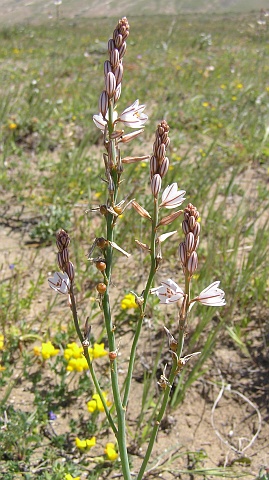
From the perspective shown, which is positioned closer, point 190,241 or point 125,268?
point 190,241

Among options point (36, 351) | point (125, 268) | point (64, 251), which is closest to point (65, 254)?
point (64, 251)

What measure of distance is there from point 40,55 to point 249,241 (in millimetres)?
7995

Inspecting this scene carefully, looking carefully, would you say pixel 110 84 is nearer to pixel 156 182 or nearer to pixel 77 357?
pixel 156 182

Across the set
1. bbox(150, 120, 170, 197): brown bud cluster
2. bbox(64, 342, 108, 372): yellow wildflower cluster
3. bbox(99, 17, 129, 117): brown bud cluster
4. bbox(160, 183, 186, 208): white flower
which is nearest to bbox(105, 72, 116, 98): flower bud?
bbox(99, 17, 129, 117): brown bud cluster

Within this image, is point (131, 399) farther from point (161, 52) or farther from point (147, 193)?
point (161, 52)

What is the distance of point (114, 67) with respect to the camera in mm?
1203

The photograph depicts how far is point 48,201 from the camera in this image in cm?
422

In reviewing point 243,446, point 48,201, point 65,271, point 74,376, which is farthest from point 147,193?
point 65,271

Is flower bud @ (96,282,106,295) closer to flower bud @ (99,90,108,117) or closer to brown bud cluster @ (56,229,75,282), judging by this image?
brown bud cluster @ (56,229,75,282)

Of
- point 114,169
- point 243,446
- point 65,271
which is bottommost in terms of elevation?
point 243,446

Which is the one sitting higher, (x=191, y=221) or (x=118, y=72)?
(x=118, y=72)

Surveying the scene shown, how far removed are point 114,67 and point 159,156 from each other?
245mm

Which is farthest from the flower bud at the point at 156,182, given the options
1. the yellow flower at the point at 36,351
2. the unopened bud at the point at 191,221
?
the yellow flower at the point at 36,351

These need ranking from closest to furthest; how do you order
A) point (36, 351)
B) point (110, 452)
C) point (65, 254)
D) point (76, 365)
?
point (65, 254) < point (110, 452) < point (76, 365) < point (36, 351)
